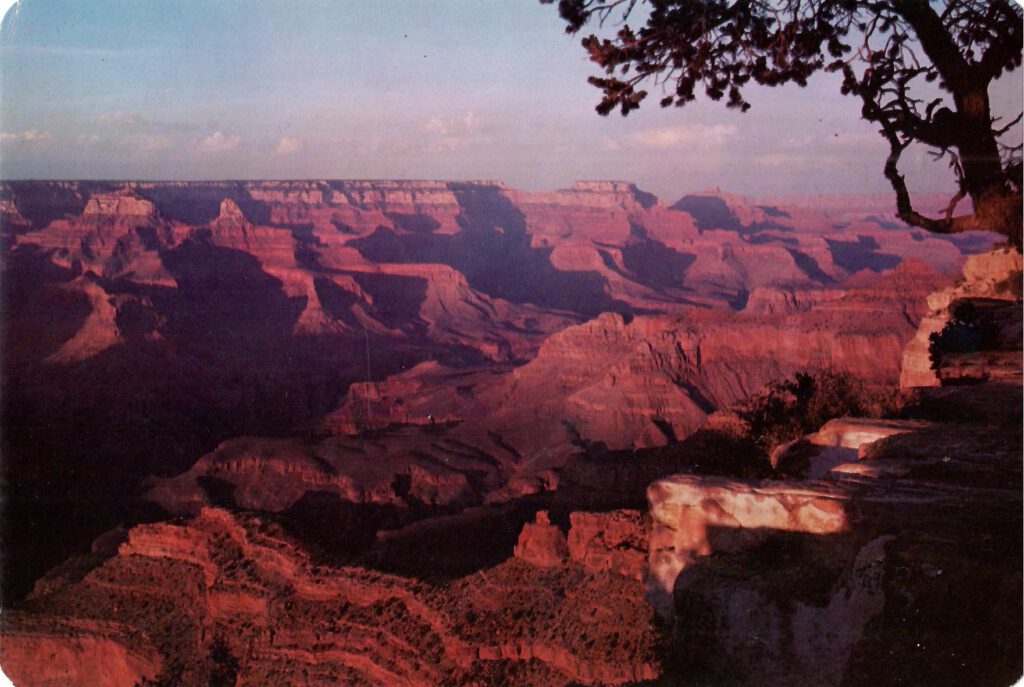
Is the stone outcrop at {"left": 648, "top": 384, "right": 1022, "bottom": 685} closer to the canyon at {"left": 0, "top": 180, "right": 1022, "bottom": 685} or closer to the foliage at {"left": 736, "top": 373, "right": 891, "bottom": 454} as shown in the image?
the canyon at {"left": 0, "top": 180, "right": 1022, "bottom": 685}

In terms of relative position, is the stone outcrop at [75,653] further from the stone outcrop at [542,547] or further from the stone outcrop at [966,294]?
the stone outcrop at [966,294]

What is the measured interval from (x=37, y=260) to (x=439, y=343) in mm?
35410

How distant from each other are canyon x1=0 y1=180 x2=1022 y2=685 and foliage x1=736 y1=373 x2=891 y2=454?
1.26 ft

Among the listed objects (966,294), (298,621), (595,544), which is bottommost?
(298,621)

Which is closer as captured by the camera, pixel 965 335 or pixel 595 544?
pixel 595 544

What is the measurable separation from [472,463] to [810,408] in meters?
25.0

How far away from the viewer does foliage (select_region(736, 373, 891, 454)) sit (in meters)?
16.4

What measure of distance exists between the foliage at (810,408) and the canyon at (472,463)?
383 millimetres

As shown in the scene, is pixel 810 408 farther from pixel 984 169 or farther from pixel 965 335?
pixel 984 169

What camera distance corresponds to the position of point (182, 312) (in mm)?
74438

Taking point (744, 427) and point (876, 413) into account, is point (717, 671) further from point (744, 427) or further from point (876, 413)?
point (744, 427)

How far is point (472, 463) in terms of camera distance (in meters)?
40.7

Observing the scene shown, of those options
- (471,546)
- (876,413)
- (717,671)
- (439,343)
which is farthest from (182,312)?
(717,671)

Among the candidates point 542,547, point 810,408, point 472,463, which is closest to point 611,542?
point 542,547
